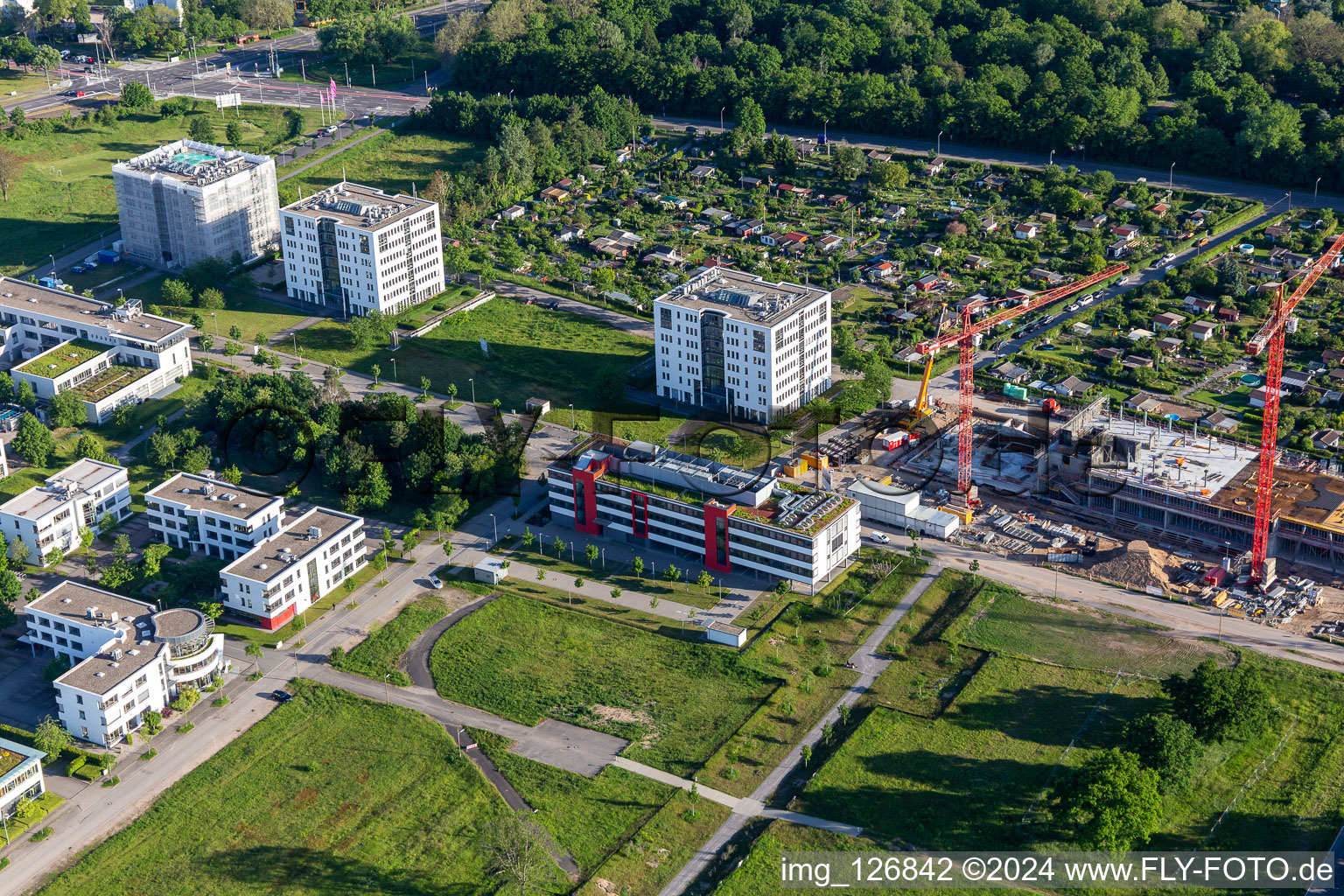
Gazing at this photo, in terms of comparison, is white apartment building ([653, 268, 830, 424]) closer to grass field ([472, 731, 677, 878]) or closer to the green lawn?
the green lawn

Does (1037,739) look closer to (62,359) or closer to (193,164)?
(62,359)

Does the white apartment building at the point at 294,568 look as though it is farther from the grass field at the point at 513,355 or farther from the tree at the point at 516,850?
the tree at the point at 516,850

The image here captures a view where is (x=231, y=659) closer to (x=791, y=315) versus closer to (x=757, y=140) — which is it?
(x=791, y=315)

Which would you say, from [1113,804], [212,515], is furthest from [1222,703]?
[212,515]

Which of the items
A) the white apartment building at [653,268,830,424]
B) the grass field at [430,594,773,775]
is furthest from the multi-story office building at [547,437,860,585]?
the white apartment building at [653,268,830,424]

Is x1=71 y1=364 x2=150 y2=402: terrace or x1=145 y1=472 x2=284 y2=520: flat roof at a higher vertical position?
x1=71 y1=364 x2=150 y2=402: terrace

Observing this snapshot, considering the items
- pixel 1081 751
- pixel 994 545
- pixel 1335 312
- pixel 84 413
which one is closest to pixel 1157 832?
pixel 1081 751
